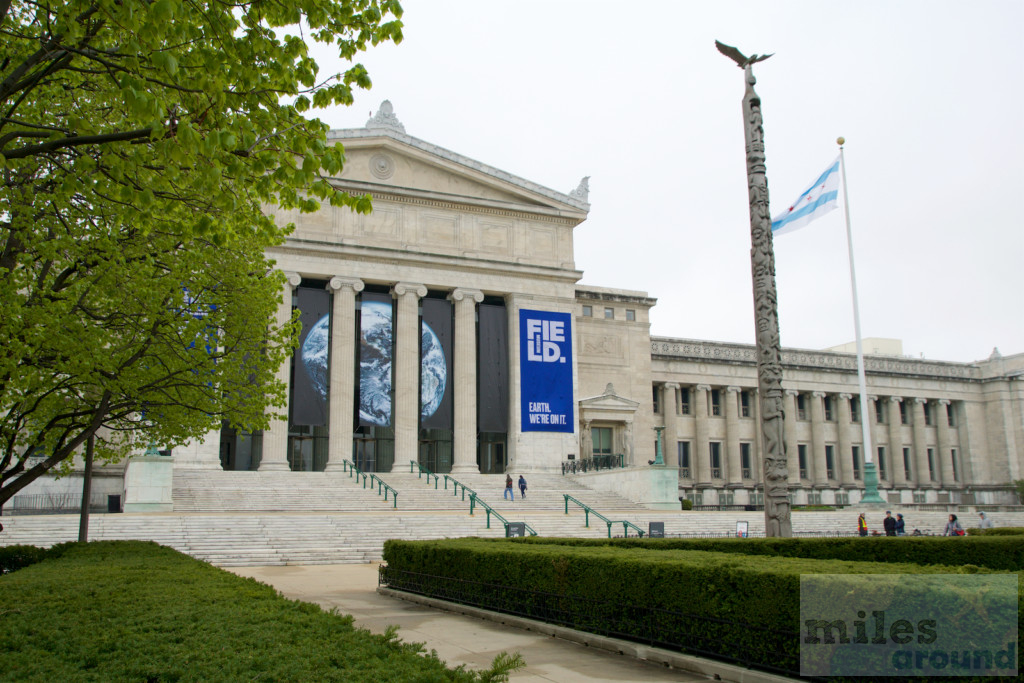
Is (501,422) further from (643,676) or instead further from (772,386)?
(643,676)

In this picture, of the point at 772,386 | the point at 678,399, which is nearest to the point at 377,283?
the point at 678,399

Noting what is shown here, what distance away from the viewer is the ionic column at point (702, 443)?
58.0 meters

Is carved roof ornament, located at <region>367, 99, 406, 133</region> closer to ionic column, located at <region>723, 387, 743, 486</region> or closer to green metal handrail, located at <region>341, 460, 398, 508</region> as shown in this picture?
green metal handrail, located at <region>341, 460, 398, 508</region>

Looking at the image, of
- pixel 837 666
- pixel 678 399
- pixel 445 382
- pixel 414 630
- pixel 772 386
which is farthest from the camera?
pixel 678 399

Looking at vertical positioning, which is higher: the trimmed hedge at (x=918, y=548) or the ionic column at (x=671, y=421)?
the ionic column at (x=671, y=421)

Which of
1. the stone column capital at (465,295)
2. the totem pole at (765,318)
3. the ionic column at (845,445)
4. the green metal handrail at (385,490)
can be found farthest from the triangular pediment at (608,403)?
the totem pole at (765,318)

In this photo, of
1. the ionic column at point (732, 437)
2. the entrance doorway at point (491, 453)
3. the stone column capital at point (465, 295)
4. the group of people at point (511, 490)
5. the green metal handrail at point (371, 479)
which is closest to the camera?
the green metal handrail at point (371, 479)

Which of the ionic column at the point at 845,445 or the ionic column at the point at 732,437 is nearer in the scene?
the ionic column at the point at 732,437

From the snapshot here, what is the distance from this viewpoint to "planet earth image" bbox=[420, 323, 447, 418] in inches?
1812

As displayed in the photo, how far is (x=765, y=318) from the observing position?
53.0ft

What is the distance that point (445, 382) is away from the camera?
46781 mm

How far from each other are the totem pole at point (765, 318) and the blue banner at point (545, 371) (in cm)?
3124

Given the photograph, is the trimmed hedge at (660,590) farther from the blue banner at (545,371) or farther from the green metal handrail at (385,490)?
the blue banner at (545,371)

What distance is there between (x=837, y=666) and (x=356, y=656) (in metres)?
4.61
